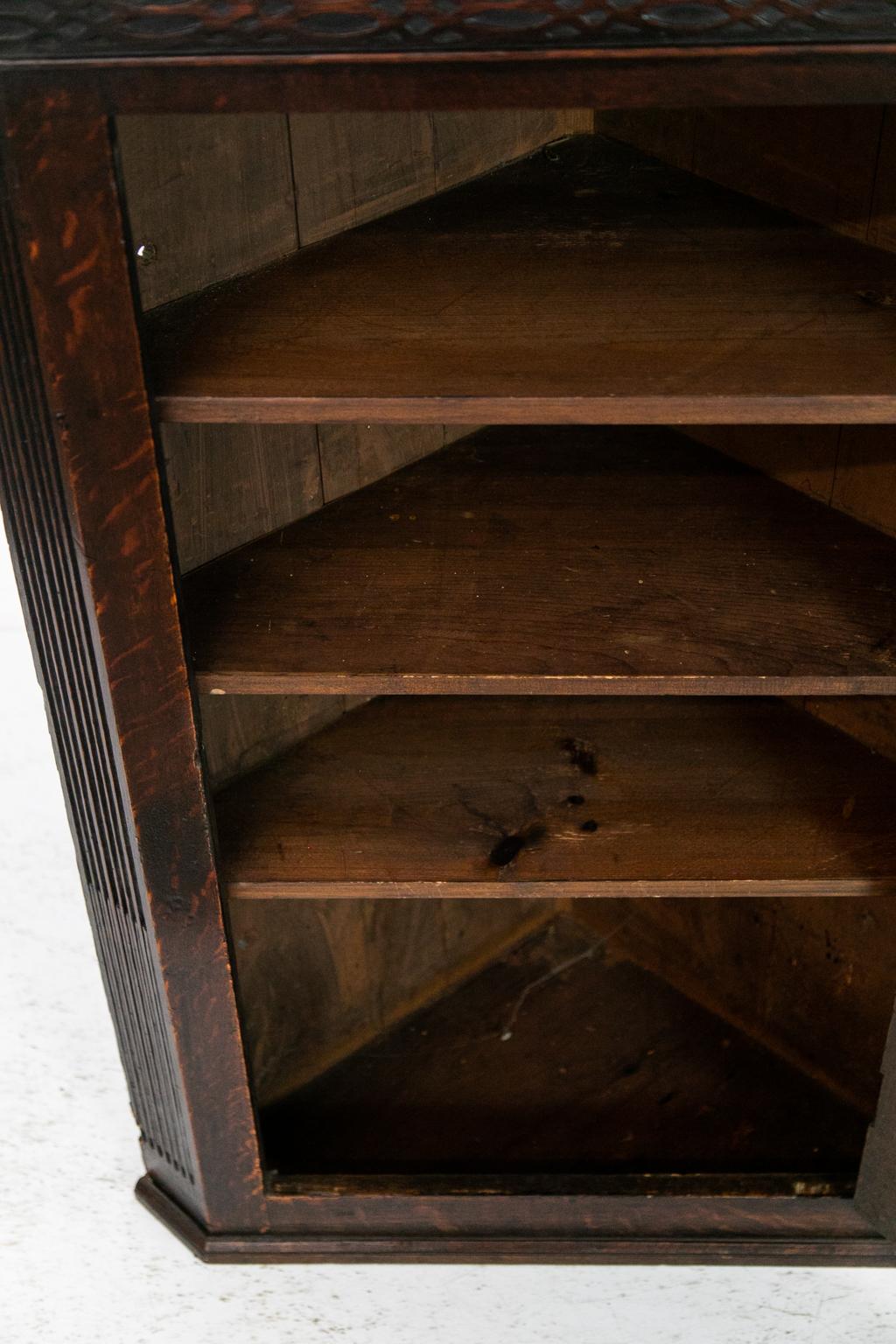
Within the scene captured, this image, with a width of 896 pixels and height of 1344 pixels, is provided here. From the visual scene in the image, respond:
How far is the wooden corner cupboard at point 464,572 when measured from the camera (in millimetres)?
1238

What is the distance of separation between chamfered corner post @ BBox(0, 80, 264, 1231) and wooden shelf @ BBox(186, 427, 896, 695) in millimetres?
122

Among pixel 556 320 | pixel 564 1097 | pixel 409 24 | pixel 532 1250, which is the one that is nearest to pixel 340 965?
pixel 564 1097

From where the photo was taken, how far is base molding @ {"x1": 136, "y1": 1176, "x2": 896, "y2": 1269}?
2.06 m

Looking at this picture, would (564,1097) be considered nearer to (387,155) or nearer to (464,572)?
(464,572)

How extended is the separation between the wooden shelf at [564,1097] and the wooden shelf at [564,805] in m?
0.55

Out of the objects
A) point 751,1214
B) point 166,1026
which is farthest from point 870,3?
point 751,1214

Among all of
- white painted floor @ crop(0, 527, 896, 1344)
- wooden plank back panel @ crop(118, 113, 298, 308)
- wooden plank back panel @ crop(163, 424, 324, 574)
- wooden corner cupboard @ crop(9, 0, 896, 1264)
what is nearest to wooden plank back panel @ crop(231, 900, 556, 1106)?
wooden corner cupboard @ crop(9, 0, 896, 1264)

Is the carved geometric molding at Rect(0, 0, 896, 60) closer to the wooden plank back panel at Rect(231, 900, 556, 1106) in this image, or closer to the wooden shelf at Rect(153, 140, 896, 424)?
the wooden shelf at Rect(153, 140, 896, 424)

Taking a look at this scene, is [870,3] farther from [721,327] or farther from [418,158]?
[418,158]

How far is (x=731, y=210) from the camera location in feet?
5.49

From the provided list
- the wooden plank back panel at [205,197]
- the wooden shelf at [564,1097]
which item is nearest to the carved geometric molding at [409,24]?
the wooden plank back panel at [205,197]

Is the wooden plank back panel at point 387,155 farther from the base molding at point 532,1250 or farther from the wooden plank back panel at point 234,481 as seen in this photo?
the base molding at point 532,1250

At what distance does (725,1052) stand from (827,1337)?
499mm

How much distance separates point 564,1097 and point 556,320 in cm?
131
